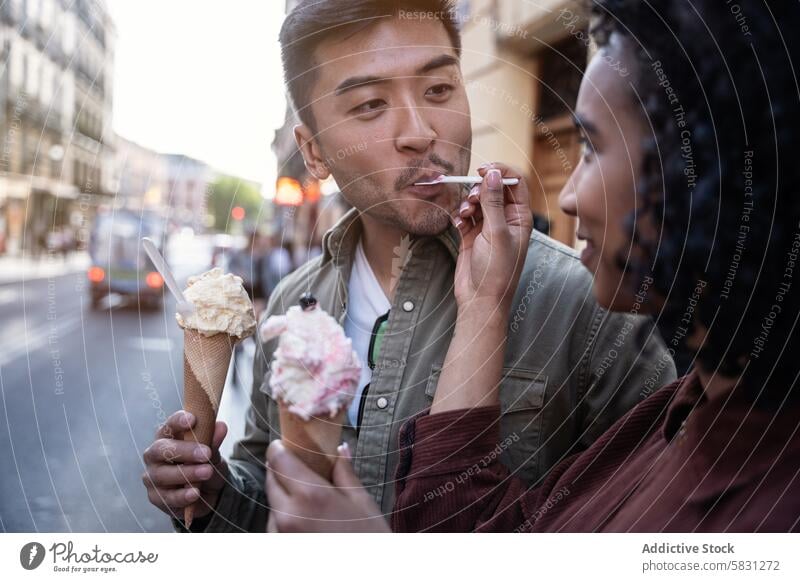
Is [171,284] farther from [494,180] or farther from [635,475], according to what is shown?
[635,475]

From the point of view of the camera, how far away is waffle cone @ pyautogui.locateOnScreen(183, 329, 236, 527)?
4.05 ft

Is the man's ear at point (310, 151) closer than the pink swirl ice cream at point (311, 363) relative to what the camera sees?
No

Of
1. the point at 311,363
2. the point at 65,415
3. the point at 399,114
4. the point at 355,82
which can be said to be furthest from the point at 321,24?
the point at 65,415

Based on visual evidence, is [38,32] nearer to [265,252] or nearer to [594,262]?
[594,262]

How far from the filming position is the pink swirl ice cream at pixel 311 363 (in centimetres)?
108

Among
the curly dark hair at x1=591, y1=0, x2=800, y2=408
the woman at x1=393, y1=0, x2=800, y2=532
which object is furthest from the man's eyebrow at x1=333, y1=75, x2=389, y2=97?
the curly dark hair at x1=591, y1=0, x2=800, y2=408

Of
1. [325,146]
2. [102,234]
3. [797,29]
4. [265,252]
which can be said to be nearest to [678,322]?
[797,29]

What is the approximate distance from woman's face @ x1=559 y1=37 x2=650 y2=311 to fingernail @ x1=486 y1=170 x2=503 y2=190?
0.12m

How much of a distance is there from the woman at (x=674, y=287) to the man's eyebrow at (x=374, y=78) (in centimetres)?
29

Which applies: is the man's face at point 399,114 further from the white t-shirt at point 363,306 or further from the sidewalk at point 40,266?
the sidewalk at point 40,266

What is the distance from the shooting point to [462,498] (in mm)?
1218

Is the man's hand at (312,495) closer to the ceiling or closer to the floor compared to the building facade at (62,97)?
closer to the floor

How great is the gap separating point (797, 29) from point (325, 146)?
0.87 metres

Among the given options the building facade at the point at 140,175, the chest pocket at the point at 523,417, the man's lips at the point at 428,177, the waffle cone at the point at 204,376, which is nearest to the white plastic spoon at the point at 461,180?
the man's lips at the point at 428,177
